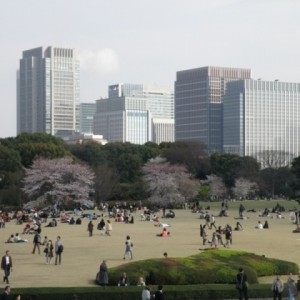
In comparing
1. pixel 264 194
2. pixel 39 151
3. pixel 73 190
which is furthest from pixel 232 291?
pixel 264 194

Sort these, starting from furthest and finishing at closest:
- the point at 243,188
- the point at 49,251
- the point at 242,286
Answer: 1. the point at 243,188
2. the point at 49,251
3. the point at 242,286

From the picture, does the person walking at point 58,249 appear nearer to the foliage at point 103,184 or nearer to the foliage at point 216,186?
the foliage at point 103,184

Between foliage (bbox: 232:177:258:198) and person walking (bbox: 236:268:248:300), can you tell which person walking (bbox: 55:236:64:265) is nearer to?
person walking (bbox: 236:268:248:300)

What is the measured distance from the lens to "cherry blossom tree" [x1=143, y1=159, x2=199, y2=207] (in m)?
91.5

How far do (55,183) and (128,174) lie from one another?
21394 millimetres

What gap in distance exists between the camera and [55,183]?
83.5 metres

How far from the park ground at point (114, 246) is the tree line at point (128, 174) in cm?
2182

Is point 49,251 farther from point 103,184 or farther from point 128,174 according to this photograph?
point 128,174

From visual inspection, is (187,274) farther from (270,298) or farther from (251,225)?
(251,225)

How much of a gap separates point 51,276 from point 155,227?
2669cm

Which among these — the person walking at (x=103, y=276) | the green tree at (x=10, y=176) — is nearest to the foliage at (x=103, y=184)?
the green tree at (x=10, y=176)

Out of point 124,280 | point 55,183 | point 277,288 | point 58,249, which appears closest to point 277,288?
point 277,288

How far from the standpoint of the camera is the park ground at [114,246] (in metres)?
30.6

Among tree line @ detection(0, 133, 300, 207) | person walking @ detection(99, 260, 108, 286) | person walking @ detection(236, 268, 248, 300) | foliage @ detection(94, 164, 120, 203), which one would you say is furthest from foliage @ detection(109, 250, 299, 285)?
foliage @ detection(94, 164, 120, 203)
